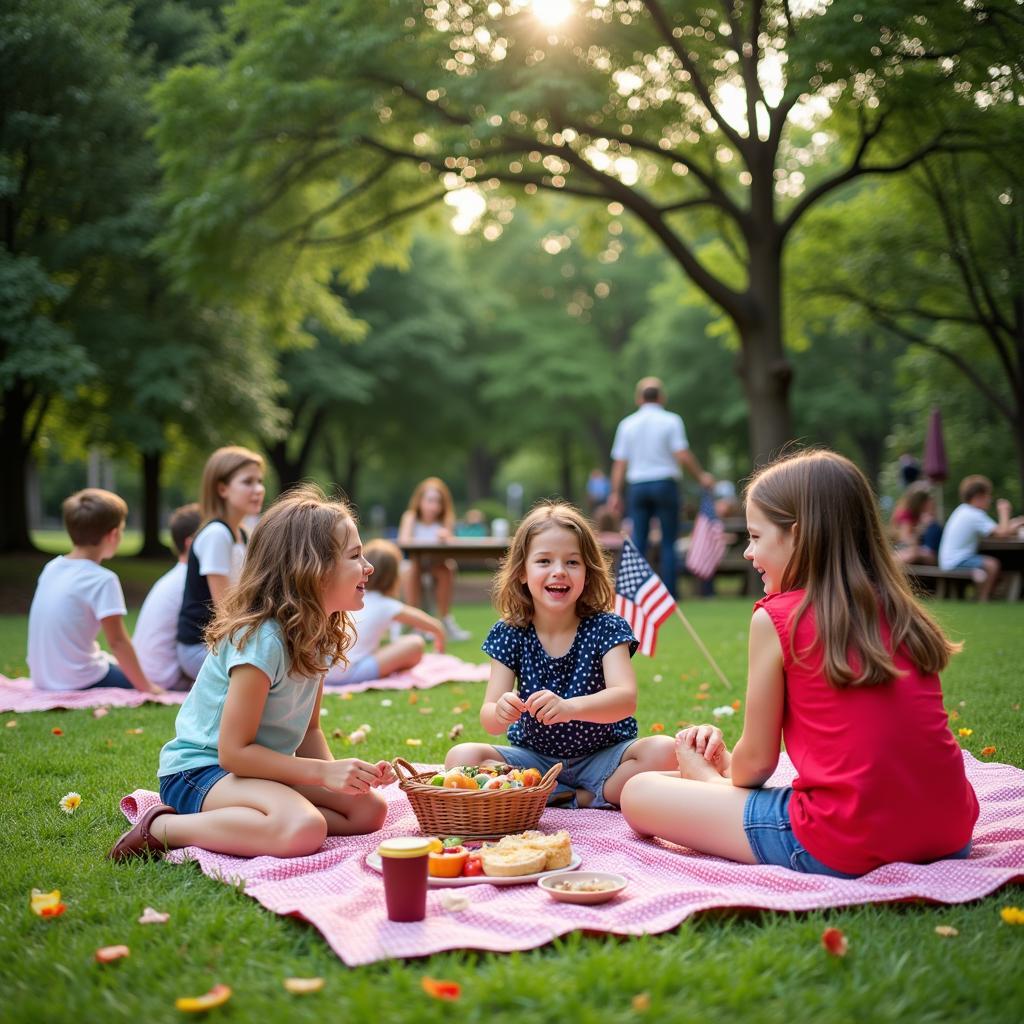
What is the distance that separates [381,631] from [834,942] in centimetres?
609

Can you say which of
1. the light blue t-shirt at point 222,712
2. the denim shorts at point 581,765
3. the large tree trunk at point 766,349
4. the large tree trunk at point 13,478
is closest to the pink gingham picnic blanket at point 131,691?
the light blue t-shirt at point 222,712

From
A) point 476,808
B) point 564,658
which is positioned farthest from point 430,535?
point 476,808

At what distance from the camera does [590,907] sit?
303cm

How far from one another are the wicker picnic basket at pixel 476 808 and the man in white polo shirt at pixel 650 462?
30.4 feet

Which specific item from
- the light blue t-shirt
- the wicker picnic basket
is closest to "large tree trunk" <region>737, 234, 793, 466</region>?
the wicker picnic basket

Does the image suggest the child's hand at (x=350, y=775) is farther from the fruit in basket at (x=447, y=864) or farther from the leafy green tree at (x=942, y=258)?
the leafy green tree at (x=942, y=258)

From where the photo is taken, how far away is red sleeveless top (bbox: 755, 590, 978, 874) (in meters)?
3.09

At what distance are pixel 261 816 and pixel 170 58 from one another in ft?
64.7

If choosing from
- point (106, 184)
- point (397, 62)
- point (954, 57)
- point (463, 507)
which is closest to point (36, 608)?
point (397, 62)

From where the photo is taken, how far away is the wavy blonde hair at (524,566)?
4.42 meters

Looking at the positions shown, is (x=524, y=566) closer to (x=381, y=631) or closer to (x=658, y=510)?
(x=381, y=631)

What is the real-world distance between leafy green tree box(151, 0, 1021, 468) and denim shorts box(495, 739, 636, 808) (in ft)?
28.7

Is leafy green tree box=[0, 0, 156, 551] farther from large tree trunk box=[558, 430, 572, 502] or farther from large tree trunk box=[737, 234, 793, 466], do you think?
large tree trunk box=[558, 430, 572, 502]

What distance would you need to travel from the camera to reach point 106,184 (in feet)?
58.5
